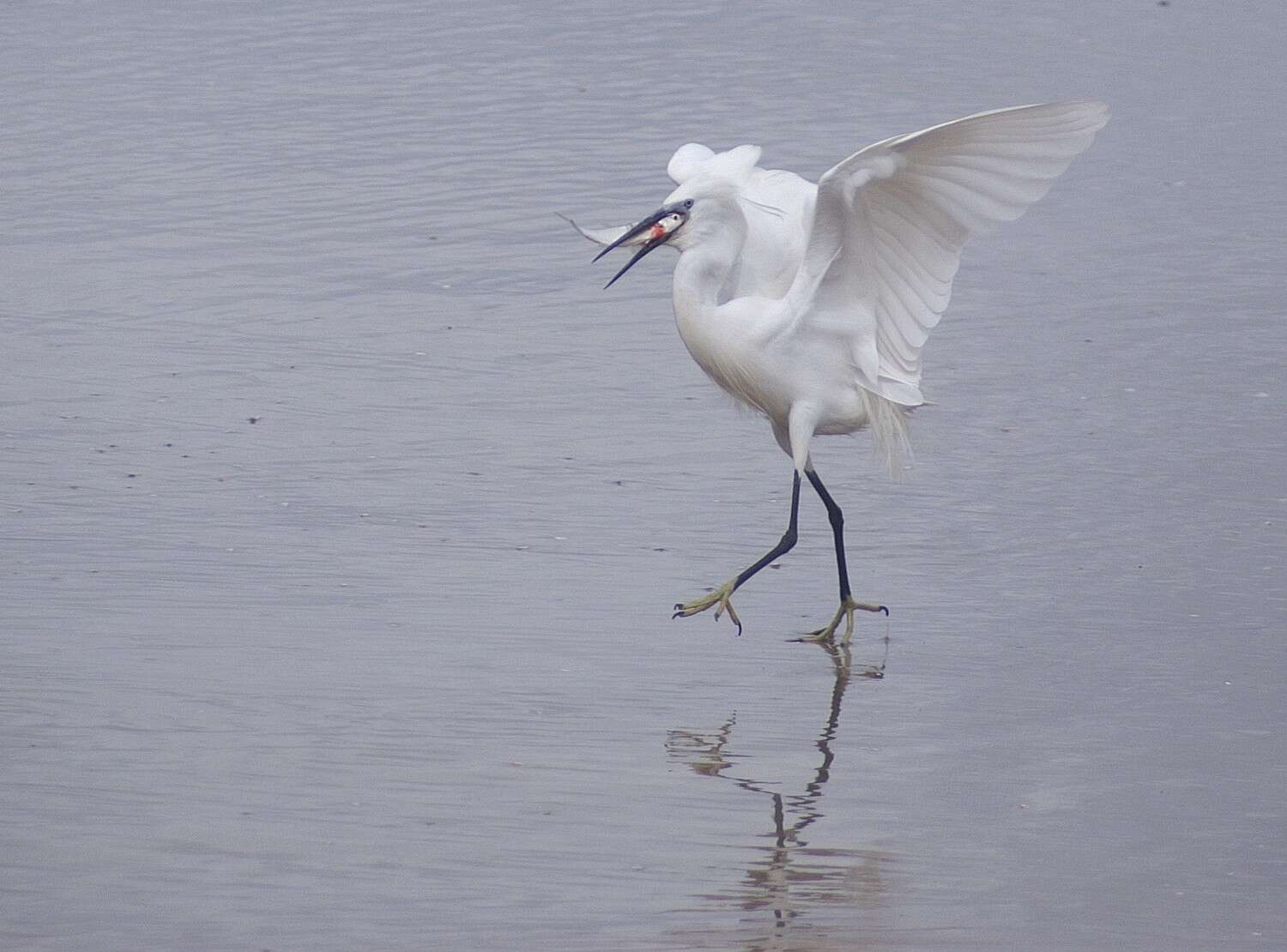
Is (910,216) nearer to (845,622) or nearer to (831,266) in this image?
(831,266)

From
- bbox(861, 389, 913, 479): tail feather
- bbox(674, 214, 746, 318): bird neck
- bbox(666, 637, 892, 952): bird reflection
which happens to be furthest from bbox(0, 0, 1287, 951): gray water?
bbox(674, 214, 746, 318): bird neck

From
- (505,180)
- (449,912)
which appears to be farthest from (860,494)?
(505,180)

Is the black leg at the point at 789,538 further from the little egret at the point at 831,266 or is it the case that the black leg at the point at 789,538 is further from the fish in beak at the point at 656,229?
the fish in beak at the point at 656,229

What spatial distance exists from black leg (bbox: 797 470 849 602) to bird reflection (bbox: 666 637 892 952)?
766mm

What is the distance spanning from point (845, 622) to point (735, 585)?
0.28 meters

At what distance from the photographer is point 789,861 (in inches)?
156

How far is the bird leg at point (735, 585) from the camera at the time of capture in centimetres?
517

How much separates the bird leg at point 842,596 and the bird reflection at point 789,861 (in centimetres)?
63

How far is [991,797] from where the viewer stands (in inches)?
169

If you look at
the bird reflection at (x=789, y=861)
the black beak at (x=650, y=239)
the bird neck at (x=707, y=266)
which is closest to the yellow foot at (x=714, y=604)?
the bird reflection at (x=789, y=861)

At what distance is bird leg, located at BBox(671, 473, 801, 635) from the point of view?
17.0 ft

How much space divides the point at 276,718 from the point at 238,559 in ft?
3.31

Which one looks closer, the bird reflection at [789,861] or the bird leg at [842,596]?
the bird reflection at [789,861]

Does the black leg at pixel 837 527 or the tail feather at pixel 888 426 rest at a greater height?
the tail feather at pixel 888 426
